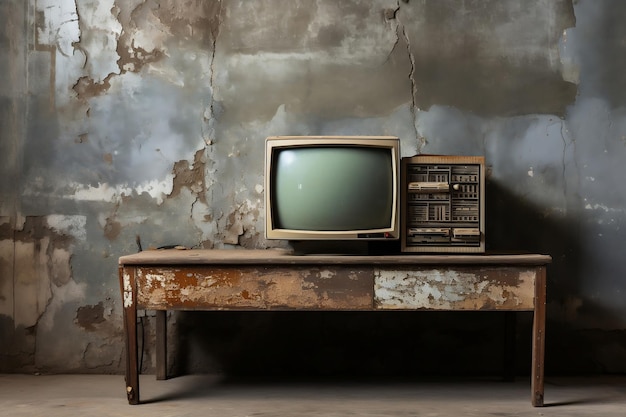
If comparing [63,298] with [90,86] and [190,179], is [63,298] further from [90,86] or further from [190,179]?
[90,86]

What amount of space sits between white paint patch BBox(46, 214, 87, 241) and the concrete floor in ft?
2.25

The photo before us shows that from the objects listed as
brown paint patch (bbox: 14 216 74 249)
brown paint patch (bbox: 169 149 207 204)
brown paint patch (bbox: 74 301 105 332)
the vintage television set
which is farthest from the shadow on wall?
brown paint patch (bbox: 14 216 74 249)

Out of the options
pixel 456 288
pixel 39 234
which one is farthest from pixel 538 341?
pixel 39 234

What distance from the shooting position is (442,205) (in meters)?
2.68

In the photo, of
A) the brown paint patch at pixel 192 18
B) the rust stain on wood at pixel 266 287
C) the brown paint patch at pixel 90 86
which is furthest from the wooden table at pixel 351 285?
the brown paint patch at pixel 192 18

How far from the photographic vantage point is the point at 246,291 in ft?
8.52

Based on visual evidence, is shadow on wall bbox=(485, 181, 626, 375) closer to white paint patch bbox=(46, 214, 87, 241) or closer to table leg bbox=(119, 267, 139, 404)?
table leg bbox=(119, 267, 139, 404)

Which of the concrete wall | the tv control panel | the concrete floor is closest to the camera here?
the concrete floor

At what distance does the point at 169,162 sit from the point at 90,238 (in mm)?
532

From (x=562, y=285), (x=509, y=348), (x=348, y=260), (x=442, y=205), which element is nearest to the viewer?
(x=348, y=260)

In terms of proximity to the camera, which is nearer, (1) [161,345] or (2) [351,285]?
(2) [351,285]

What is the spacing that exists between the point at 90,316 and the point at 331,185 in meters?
1.42

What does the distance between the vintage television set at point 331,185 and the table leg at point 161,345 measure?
0.81 meters

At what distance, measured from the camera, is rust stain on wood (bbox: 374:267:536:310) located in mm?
2594
